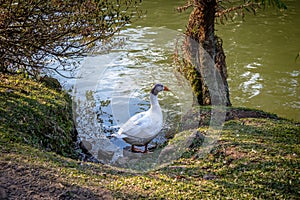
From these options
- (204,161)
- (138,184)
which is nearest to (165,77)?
(204,161)

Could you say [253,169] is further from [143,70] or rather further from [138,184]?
[143,70]

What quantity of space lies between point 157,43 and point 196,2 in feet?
21.3

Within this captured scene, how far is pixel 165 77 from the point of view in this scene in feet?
38.6

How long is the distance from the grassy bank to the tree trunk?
145cm

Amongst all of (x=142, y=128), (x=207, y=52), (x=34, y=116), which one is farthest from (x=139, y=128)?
(x=207, y=52)

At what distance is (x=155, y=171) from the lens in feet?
18.6

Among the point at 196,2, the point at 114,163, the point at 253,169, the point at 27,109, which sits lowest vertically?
the point at 114,163

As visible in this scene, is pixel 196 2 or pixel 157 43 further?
pixel 157 43

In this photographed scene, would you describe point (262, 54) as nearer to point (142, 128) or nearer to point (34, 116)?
point (142, 128)

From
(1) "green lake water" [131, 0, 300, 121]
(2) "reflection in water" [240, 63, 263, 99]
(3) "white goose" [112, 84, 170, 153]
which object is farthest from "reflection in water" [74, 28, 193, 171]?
(2) "reflection in water" [240, 63, 263, 99]

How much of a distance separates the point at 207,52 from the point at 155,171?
3.76 metres

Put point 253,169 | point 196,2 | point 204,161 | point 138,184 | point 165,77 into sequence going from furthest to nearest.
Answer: point 165,77, point 196,2, point 204,161, point 253,169, point 138,184

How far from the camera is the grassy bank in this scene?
443cm

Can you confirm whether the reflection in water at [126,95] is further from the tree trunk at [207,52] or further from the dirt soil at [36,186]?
the dirt soil at [36,186]
